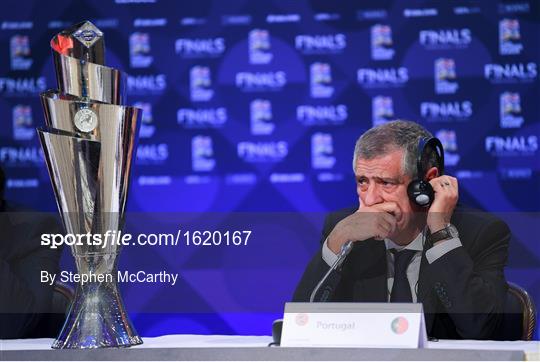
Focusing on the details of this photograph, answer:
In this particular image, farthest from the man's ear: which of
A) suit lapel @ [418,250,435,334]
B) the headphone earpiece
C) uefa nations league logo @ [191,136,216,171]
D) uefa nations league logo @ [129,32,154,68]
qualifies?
uefa nations league logo @ [129,32,154,68]

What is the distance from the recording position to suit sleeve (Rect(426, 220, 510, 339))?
2488mm

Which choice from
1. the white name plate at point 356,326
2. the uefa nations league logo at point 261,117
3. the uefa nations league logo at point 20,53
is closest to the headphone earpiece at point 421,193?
the white name plate at point 356,326

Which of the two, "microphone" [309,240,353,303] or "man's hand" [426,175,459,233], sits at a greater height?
"man's hand" [426,175,459,233]

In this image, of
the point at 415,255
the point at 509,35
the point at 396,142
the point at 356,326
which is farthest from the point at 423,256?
the point at 509,35

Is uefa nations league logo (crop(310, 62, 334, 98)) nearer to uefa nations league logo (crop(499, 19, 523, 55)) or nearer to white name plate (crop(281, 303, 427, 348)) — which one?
uefa nations league logo (crop(499, 19, 523, 55))

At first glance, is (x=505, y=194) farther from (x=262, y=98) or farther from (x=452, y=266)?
(x=452, y=266)

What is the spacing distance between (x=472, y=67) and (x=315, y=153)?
761 millimetres

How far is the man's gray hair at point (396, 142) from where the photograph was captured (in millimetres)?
2715

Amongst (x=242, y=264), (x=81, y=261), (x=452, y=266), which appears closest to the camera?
(x=81, y=261)

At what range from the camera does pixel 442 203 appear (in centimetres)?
254

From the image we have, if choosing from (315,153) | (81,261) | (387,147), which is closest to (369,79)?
(315,153)

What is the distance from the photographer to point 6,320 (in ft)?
9.42

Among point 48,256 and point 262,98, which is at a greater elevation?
point 262,98

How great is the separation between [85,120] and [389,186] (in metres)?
1.13
